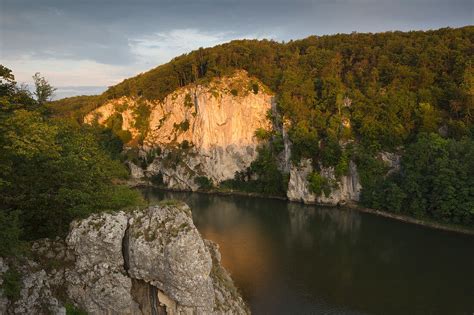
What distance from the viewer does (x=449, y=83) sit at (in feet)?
152

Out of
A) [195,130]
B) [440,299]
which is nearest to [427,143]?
[440,299]

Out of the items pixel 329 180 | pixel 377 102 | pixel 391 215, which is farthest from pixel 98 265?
pixel 377 102

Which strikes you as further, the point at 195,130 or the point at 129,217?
the point at 195,130

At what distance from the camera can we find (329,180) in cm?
4506

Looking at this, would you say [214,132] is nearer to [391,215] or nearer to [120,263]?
[391,215]

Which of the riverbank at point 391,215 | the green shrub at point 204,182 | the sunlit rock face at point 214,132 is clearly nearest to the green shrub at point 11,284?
the riverbank at point 391,215

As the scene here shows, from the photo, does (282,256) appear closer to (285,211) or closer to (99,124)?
(285,211)

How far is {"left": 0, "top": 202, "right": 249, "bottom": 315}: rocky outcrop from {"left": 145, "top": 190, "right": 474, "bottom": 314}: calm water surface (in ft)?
28.6

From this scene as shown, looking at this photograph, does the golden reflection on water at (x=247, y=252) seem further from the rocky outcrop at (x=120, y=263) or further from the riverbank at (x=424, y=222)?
the riverbank at (x=424, y=222)

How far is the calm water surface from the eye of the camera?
73.3ft

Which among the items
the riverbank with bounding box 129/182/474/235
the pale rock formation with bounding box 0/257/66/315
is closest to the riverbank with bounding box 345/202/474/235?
the riverbank with bounding box 129/182/474/235

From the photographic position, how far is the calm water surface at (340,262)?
22.3 meters

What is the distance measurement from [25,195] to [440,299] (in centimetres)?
2382

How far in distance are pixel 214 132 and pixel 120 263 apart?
144 feet
